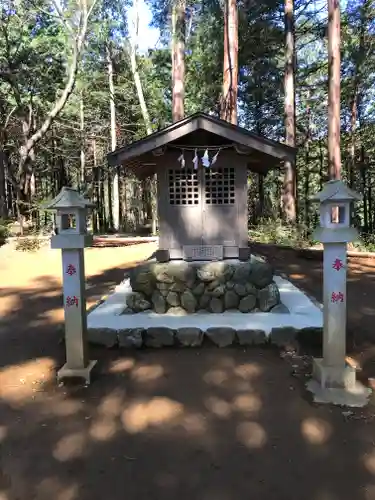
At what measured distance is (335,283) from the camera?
159 inches

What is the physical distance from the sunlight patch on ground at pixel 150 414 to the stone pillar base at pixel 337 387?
1.38 meters

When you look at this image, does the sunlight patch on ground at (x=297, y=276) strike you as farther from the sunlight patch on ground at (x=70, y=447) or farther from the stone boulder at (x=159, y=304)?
the sunlight patch on ground at (x=70, y=447)

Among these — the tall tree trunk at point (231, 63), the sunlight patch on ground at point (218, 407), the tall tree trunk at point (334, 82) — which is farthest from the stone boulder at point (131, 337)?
the tall tree trunk at point (334, 82)

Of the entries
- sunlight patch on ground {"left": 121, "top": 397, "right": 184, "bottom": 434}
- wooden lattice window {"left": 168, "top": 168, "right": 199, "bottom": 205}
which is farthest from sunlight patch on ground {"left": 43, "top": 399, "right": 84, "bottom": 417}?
wooden lattice window {"left": 168, "top": 168, "right": 199, "bottom": 205}

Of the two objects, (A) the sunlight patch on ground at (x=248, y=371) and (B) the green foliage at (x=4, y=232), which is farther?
(B) the green foliage at (x=4, y=232)

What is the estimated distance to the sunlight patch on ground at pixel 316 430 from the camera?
128 inches

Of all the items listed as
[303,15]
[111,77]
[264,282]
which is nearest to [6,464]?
[264,282]

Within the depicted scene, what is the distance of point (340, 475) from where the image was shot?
2.83 metres

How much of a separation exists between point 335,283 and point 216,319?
214cm

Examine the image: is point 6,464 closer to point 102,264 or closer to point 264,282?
point 264,282

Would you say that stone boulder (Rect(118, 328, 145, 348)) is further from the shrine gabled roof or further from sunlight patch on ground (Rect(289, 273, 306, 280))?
sunlight patch on ground (Rect(289, 273, 306, 280))

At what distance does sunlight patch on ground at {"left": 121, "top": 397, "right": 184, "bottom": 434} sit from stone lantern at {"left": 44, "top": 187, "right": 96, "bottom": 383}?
78 cm

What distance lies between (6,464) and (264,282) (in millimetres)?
4277

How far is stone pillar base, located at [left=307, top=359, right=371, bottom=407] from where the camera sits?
387 cm
